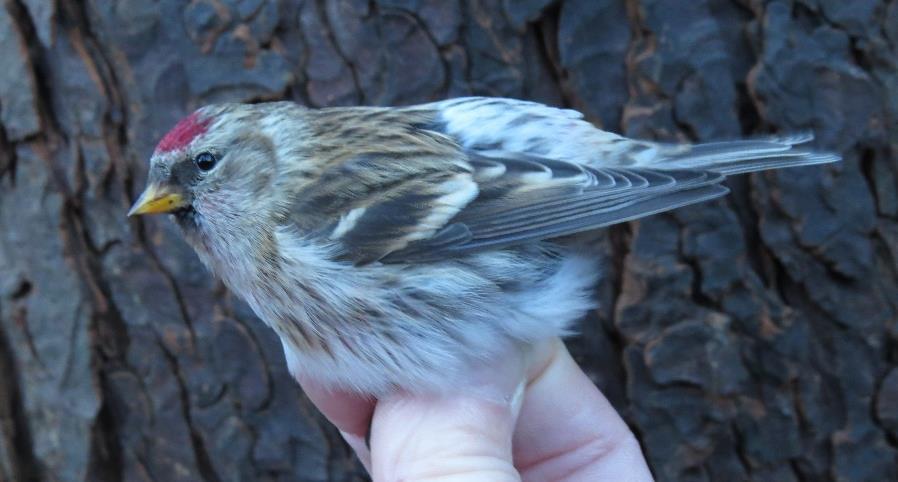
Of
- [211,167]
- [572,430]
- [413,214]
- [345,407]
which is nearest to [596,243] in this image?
[572,430]

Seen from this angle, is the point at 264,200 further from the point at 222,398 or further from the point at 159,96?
the point at 222,398

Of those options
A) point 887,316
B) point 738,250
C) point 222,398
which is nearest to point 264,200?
point 222,398

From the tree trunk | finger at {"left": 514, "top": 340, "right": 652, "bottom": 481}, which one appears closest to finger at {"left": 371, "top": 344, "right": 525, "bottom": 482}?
finger at {"left": 514, "top": 340, "right": 652, "bottom": 481}

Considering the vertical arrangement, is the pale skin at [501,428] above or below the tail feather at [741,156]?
below

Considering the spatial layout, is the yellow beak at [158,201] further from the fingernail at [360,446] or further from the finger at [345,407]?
the fingernail at [360,446]

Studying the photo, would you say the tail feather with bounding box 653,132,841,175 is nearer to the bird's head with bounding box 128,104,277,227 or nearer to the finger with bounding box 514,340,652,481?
the finger with bounding box 514,340,652,481

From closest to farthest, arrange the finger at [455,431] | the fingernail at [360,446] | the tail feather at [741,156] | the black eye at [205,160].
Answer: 1. the finger at [455,431]
2. the tail feather at [741,156]
3. the black eye at [205,160]
4. the fingernail at [360,446]

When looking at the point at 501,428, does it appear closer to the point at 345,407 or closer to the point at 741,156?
the point at 345,407

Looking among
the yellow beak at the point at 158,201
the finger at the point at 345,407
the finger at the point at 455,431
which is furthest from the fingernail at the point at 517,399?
the yellow beak at the point at 158,201
